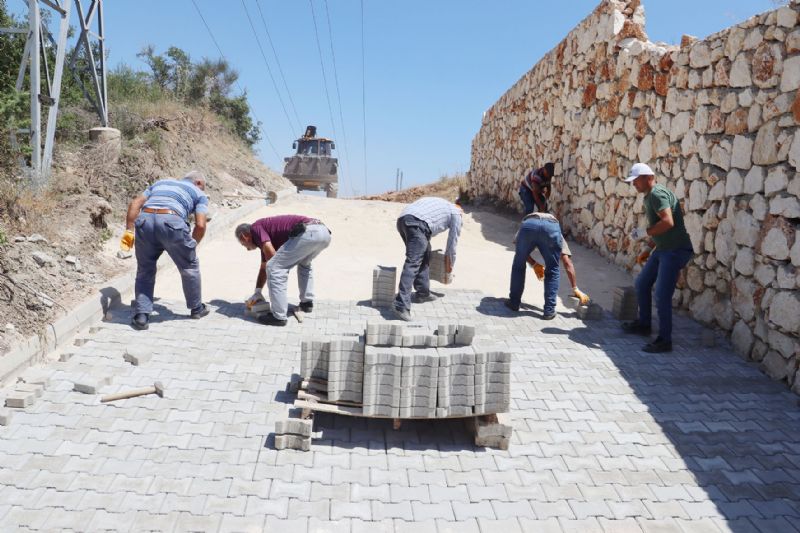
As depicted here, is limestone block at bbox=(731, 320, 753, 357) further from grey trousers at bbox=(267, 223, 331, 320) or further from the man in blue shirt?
the man in blue shirt

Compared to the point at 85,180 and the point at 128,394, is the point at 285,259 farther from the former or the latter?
the point at 85,180

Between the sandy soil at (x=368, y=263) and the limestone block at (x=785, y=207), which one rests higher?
the limestone block at (x=785, y=207)

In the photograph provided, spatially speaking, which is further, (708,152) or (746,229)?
(708,152)

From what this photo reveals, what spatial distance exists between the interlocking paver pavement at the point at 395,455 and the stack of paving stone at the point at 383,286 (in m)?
1.51

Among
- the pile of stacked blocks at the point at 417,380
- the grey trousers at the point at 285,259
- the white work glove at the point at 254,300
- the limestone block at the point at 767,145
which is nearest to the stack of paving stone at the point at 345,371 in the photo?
the pile of stacked blocks at the point at 417,380

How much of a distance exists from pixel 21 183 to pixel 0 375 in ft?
12.6

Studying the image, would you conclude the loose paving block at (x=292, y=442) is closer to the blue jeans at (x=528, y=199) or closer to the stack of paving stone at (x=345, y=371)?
the stack of paving stone at (x=345, y=371)

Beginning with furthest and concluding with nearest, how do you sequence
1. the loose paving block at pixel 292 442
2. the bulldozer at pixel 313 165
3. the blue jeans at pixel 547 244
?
→ the bulldozer at pixel 313 165
the blue jeans at pixel 547 244
the loose paving block at pixel 292 442

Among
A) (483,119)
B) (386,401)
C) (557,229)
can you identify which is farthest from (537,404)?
(483,119)

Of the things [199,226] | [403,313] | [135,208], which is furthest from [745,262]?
[135,208]

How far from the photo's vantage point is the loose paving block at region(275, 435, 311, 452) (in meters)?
3.33

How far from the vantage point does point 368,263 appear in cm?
839

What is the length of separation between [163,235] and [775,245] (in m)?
5.05

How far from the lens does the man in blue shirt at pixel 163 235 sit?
17.1 ft
